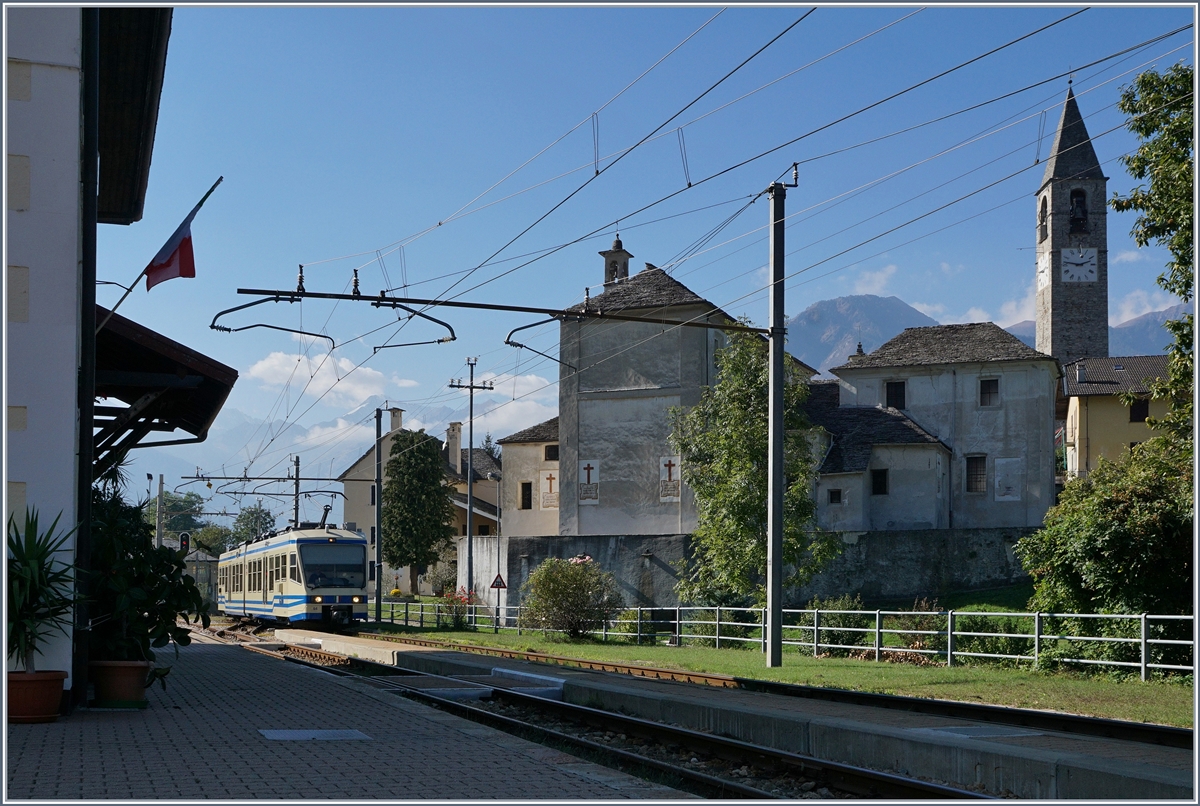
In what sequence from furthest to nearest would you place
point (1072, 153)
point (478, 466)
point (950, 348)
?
point (478, 466) → point (1072, 153) → point (950, 348)

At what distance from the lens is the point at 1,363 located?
1108cm

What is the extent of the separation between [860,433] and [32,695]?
43.9 m

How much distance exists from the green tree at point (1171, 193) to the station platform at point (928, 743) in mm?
10681

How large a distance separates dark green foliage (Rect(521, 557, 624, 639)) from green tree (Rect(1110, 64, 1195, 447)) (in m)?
15.7

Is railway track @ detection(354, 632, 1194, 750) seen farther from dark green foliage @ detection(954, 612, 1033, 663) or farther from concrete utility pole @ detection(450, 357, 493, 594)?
concrete utility pole @ detection(450, 357, 493, 594)

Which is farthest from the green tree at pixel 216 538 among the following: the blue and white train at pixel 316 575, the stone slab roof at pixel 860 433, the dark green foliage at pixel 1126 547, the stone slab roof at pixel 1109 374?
the dark green foliage at pixel 1126 547

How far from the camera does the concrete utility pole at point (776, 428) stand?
833 inches

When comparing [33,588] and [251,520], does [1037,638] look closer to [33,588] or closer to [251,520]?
[33,588]

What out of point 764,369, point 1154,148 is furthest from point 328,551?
point 1154,148

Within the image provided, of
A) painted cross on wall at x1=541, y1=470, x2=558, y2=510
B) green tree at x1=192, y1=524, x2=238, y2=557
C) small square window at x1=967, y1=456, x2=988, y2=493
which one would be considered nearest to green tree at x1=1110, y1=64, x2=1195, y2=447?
small square window at x1=967, y1=456, x2=988, y2=493

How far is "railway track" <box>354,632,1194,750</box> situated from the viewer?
11969mm

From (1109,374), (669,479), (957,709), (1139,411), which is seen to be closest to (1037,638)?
(957,709)

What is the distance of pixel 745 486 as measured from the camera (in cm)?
3428

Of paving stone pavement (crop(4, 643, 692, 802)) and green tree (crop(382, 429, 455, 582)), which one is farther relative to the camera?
green tree (crop(382, 429, 455, 582))
